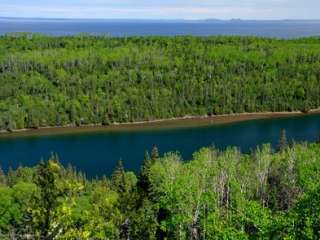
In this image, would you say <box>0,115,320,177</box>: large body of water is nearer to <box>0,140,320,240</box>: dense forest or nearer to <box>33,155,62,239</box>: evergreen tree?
<box>0,140,320,240</box>: dense forest

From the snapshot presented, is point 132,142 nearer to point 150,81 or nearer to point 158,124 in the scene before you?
point 158,124

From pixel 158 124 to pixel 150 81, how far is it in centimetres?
1813

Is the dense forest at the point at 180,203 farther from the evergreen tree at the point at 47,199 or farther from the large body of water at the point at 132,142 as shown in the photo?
the large body of water at the point at 132,142

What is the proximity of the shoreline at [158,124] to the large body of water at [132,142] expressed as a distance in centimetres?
283

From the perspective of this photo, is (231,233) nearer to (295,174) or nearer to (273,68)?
(295,174)

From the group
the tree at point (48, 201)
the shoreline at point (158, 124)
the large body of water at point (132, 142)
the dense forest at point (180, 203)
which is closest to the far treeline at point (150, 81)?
the shoreline at point (158, 124)

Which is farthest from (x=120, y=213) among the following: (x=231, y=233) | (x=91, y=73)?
(x=91, y=73)

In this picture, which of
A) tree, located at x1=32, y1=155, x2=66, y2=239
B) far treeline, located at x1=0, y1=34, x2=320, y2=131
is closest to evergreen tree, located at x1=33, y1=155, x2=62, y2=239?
tree, located at x1=32, y1=155, x2=66, y2=239

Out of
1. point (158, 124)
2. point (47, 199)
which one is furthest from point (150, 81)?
point (47, 199)

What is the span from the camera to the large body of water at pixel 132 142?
7313cm

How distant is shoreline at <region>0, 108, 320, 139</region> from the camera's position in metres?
92.9

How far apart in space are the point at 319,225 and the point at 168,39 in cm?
12735

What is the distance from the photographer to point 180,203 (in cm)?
2244

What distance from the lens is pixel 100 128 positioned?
95.2m
